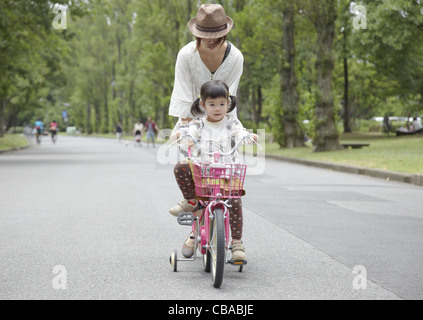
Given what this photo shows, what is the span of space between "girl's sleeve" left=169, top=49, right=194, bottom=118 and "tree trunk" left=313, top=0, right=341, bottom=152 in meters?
18.5

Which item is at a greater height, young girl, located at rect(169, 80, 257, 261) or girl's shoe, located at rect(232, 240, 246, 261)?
young girl, located at rect(169, 80, 257, 261)

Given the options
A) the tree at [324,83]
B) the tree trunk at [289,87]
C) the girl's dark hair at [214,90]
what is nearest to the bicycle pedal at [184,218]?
the girl's dark hair at [214,90]

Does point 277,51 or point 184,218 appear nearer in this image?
point 184,218

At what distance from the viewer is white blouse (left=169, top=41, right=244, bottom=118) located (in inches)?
205

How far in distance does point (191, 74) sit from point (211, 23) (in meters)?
0.50

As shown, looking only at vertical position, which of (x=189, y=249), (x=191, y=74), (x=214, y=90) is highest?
(x=191, y=74)

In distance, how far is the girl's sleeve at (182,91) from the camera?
5.21 metres

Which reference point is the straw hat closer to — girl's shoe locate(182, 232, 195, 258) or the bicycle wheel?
the bicycle wheel

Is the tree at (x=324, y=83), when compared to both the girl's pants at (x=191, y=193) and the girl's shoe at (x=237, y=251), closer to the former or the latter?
the girl's pants at (x=191, y=193)

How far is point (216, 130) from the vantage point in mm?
4980

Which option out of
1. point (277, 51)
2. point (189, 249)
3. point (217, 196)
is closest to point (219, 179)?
point (217, 196)

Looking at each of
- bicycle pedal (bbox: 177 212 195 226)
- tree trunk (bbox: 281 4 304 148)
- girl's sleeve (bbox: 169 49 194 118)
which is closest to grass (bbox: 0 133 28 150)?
tree trunk (bbox: 281 4 304 148)

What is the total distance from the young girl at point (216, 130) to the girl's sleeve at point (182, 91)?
11 centimetres

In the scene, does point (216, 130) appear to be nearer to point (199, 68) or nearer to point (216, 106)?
point (216, 106)
